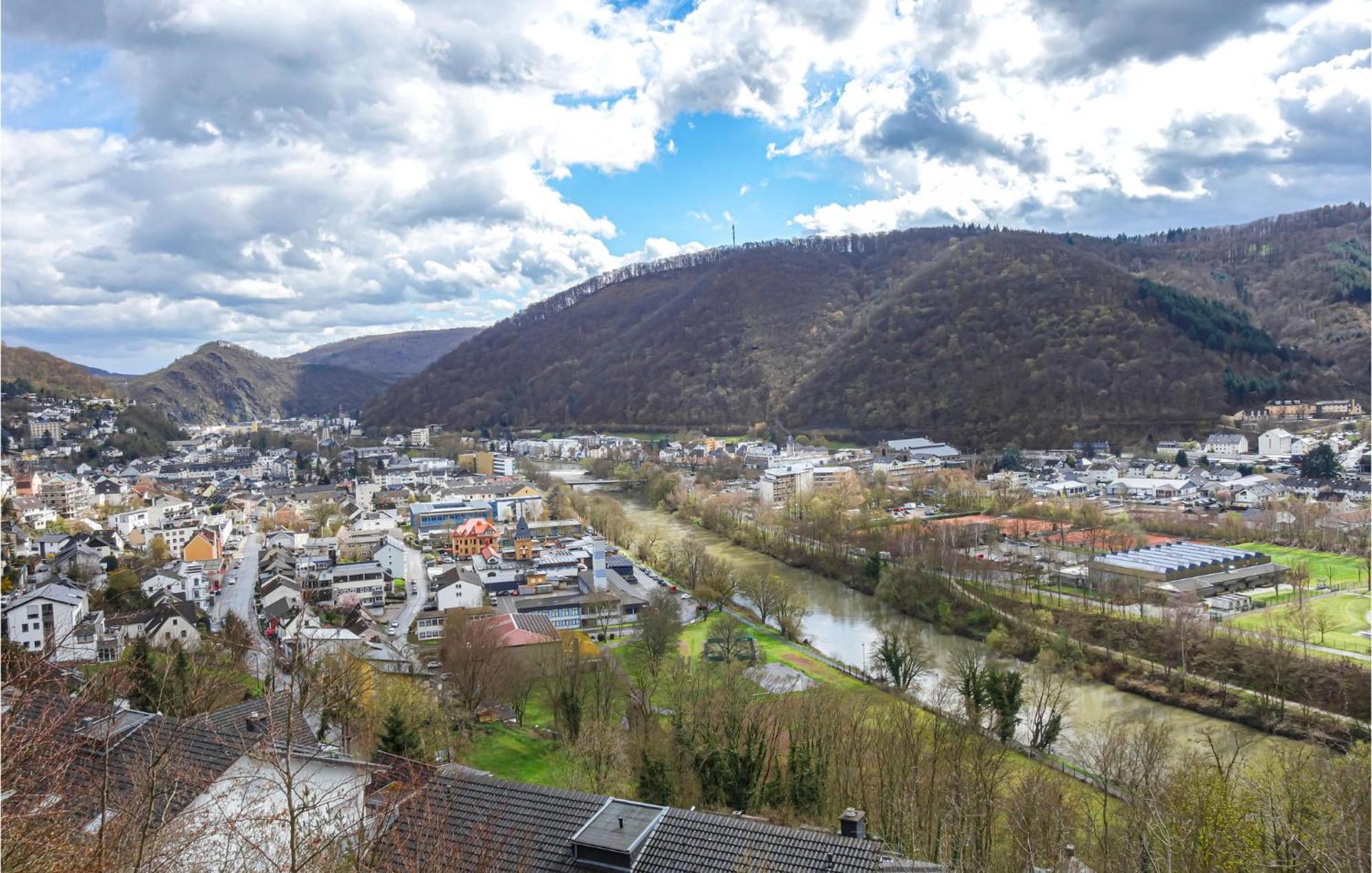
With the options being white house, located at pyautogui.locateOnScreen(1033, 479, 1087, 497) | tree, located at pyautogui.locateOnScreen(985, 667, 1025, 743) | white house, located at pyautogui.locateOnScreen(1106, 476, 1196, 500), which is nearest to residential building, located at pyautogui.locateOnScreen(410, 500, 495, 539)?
white house, located at pyautogui.locateOnScreen(1033, 479, 1087, 497)

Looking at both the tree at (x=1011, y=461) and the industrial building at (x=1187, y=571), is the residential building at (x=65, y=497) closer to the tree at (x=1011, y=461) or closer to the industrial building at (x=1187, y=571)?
the industrial building at (x=1187, y=571)

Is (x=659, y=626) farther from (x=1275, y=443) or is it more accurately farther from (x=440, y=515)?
(x=1275, y=443)

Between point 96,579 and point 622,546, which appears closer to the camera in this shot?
point 96,579

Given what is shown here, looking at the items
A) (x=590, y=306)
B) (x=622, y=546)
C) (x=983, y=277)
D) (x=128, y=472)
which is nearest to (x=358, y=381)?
(x=590, y=306)

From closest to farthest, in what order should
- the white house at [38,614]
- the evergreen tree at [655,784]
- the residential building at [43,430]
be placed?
the evergreen tree at [655,784] → the white house at [38,614] → the residential building at [43,430]

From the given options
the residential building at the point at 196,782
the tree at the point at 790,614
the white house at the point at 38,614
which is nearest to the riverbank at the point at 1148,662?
the tree at the point at 790,614

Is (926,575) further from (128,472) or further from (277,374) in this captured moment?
(277,374)

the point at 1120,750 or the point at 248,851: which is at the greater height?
the point at 248,851
